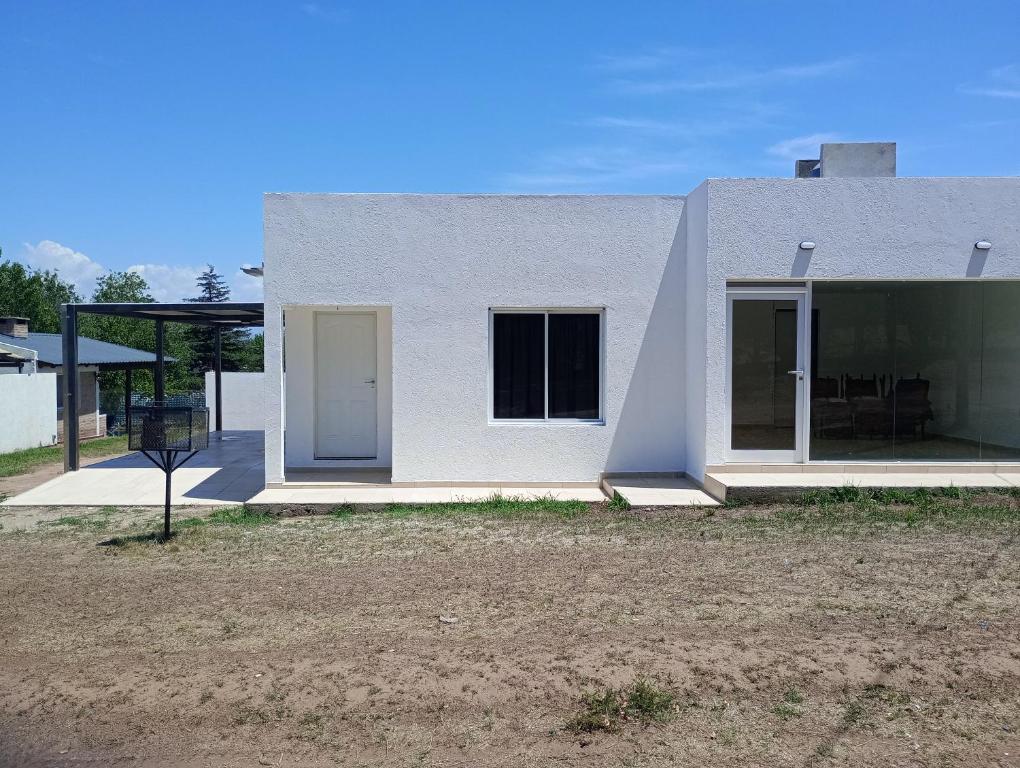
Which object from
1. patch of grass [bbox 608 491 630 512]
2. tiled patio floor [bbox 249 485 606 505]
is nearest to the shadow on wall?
tiled patio floor [bbox 249 485 606 505]

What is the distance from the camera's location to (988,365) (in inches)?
→ 415

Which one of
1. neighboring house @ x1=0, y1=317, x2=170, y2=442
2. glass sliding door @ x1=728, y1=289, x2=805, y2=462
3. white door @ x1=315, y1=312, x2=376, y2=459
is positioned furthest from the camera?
neighboring house @ x1=0, y1=317, x2=170, y2=442

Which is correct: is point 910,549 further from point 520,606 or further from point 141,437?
point 141,437

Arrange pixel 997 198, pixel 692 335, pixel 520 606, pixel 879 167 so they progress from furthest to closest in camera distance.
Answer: pixel 879 167 → pixel 692 335 → pixel 997 198 → pixel 520 606

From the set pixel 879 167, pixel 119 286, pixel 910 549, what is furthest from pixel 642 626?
pixel 119 286

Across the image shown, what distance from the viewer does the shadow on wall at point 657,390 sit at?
10711 mm

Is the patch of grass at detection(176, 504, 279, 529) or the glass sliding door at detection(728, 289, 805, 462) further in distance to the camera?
the glass sliding door at detection(728, 289, 805, 462)

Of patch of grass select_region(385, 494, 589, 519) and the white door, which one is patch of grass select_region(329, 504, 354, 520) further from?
the white door

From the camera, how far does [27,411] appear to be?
1945 centimetres

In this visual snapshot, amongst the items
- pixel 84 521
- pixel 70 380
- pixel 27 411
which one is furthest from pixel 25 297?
pixel 84 521

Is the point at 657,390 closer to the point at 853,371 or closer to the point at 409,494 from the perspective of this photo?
the point at 853,371

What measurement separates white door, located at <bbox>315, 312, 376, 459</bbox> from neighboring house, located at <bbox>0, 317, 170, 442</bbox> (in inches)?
463

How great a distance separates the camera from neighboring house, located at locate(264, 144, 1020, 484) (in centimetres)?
990

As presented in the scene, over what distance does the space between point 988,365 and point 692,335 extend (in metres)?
3.74
